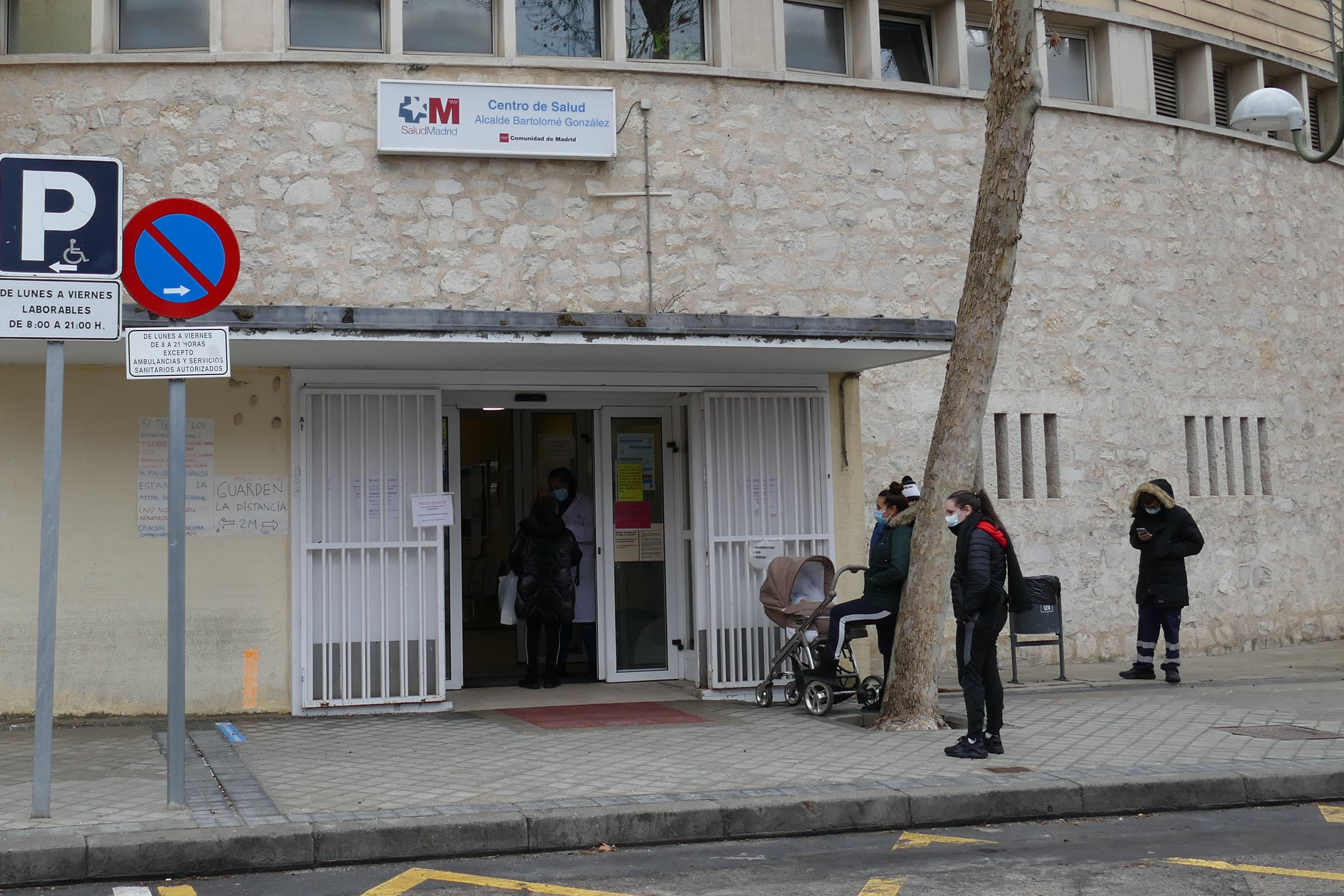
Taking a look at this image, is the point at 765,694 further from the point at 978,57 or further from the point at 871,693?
the point at 978,57

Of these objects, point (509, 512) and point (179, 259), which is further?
point (509, 512)

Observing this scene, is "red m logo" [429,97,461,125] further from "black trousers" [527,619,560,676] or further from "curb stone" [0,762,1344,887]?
"curb stone" [0,762,1344,887]

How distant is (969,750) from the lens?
769cm

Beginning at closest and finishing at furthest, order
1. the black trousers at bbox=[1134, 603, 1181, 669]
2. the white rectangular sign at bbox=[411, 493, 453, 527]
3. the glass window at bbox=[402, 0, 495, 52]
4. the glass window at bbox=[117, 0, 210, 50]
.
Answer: the white rectangular sign at bbox=[411, 493, 453, 527] < the glass window at bbox=[117, 0, 210, 50] < the glass window at bbox=[402, 0, 495, 52] < the black trousers at bbox=[1134, 603, 1181, 669]

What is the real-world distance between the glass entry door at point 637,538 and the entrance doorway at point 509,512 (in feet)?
0.87

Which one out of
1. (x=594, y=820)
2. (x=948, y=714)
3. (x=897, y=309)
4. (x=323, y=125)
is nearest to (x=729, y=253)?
(x=897, y=309)

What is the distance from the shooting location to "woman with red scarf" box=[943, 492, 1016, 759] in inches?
305

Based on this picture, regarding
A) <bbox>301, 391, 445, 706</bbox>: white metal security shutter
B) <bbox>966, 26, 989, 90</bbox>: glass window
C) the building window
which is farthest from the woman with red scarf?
<bbox>966, 26, 989, 90</bbox>: glass window

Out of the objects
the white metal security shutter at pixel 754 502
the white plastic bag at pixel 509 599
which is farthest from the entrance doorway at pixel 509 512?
the white metal security shutter at pixel 754 502

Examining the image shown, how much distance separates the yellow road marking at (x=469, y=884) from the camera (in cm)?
534

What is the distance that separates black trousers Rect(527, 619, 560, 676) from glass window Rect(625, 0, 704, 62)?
199 inches

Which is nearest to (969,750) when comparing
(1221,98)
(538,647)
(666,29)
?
(538,647)

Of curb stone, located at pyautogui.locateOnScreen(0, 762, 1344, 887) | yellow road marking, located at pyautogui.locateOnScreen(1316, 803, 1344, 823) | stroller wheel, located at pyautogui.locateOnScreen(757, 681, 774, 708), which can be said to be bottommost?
yellow road marking, located at pyautogui.locateOnScreen(1316, 803, 1344, 823)

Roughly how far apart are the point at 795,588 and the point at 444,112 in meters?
4.74
